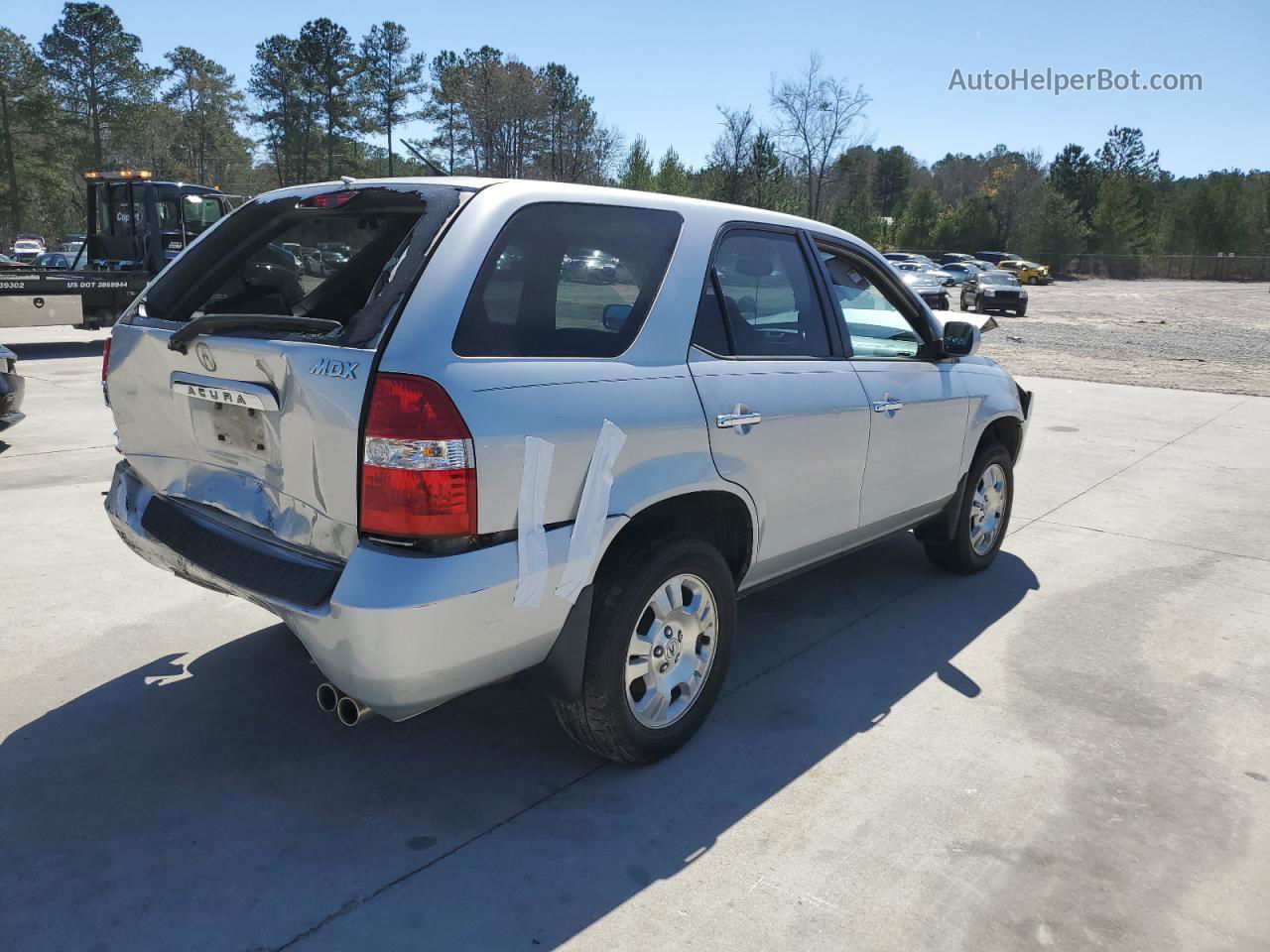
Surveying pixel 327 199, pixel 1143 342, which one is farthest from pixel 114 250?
pixel 1143 342

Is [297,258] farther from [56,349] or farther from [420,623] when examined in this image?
[56,349]

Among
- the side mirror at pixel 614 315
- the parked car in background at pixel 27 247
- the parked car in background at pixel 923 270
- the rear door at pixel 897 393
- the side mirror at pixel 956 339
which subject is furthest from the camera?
the parked car in background at pixel 27 247

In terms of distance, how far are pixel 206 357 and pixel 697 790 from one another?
2.06m

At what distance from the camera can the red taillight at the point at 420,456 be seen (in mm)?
2463

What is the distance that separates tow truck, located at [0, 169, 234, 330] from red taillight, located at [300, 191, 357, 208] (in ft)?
43.1

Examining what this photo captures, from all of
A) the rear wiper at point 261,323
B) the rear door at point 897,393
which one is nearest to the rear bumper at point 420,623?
the rear wiper at point 261,323

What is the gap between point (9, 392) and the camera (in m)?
7.23

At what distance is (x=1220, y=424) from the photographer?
36.9 feet

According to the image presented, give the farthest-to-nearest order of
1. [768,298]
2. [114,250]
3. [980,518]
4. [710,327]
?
[114,250] → [980,518] → [768,298] → [710,327]

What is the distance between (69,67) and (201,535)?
72.7m

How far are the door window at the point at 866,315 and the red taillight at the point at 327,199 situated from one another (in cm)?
192

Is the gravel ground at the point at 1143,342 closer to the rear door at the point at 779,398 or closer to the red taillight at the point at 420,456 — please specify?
the rear door at the point at 779,398

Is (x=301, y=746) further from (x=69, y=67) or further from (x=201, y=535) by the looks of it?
(x=69, y=67)

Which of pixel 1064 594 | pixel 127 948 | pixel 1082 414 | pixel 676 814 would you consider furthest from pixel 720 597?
pixel 1082 414
